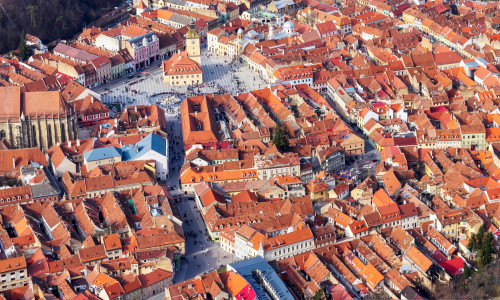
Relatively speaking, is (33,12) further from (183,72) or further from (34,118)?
(34,118)

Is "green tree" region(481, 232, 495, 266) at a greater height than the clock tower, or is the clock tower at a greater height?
"green tree" region(481, 232, 495, 266)

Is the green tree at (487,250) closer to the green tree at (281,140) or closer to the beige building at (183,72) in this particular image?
the green tree at (281,140)

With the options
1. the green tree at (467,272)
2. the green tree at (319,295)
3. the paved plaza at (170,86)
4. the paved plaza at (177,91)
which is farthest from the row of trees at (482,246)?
the paved plaza at (170,86)

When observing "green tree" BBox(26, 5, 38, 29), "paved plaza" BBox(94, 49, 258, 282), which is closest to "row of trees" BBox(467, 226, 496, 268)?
"paved plaza" BBox(94, 49, 258, 282)

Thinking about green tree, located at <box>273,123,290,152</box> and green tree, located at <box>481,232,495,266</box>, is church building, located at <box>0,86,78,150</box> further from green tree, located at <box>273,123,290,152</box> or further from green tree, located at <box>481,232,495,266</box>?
green tree, located at <box>481,232,495,266</box>

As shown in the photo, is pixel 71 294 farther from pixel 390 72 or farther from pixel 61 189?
A: pixel 390 72

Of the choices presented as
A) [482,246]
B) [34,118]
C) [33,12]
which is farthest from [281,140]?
[33,12]

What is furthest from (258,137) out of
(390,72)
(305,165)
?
(390,72)

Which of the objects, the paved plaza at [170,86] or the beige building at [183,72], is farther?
the beige building at [183,72]
